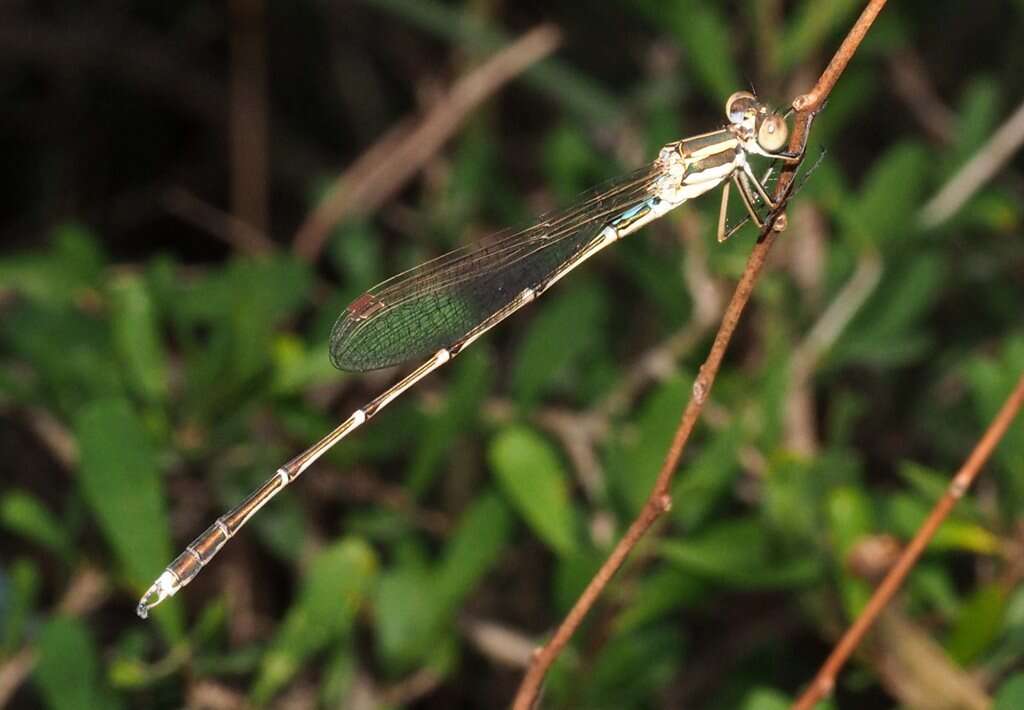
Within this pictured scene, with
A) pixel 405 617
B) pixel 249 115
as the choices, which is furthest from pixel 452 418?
pixel 249 115

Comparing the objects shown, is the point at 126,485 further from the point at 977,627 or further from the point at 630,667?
the point at 977,627

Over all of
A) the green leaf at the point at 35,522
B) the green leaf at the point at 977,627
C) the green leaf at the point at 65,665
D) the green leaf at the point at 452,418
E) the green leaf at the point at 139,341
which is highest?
the green leaf at the point at 139,341

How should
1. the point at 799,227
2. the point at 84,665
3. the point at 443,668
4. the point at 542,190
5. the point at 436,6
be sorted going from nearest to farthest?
the point at 84,665 < the point at 443,668 < the point at 799,227 < the point at 436,6 < the point at 542,190

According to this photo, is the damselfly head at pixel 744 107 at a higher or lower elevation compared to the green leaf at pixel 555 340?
lower

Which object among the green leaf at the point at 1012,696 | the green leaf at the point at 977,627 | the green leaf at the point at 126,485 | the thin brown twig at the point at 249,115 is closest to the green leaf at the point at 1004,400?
the green leaf at the point at 977,627

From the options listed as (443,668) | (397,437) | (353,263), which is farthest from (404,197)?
(443,668)

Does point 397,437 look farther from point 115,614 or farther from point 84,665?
point 115,614

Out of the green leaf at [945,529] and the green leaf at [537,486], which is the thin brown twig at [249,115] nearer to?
the green leaf at [537,486]
